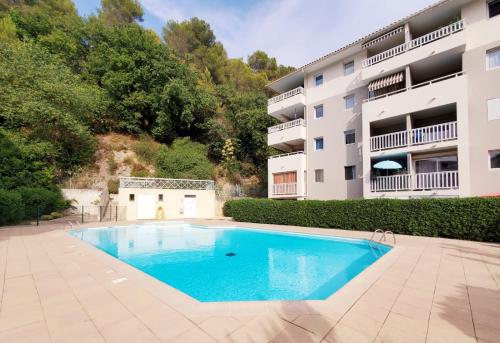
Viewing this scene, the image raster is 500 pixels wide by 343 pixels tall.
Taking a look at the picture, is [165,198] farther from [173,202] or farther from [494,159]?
[494,159]

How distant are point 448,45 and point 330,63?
7848mm

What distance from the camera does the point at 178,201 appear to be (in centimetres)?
2350

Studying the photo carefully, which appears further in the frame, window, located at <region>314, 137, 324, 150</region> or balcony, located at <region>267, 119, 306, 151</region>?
balcony, located at <region>267, 119, 306, 151</region>

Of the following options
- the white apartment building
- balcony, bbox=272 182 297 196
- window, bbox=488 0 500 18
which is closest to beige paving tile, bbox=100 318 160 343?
the white apartment building

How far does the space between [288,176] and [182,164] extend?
12302 mm

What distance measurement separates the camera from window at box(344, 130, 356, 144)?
59.1 feet

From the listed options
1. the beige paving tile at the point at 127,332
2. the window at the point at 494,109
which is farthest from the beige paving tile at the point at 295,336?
the window at the point at 494,109

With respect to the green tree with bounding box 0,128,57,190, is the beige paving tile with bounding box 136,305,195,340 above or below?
below

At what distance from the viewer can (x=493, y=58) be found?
1283 cm

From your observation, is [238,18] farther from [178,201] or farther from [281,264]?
[281,264]

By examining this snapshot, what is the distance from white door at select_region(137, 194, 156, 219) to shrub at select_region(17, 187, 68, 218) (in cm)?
560

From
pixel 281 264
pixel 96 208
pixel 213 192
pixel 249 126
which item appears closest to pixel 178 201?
pixel 213 192

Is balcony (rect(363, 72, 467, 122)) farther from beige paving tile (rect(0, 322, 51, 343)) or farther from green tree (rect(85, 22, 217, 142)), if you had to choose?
green tree (rect(85, 22, 217, 142))

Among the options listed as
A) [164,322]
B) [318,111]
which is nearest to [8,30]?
[318,111]
